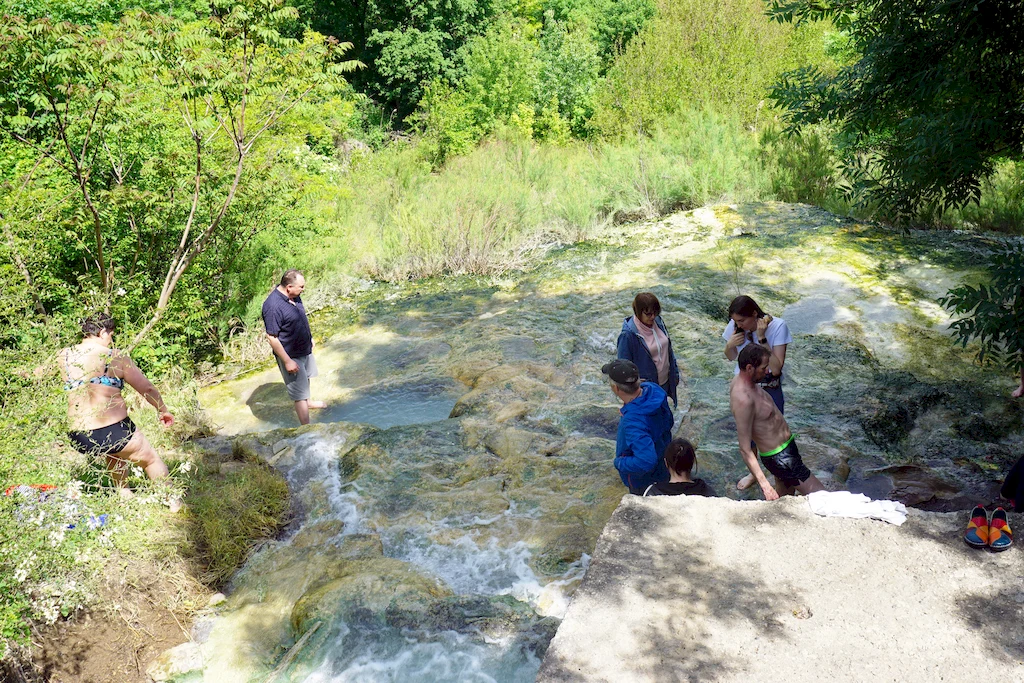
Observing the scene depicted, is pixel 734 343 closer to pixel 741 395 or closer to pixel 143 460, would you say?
pixel 741 395

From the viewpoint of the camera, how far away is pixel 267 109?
31.2 feet

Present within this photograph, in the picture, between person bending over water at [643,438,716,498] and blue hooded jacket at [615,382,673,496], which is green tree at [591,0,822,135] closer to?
blue hooded jacket at [615,382,673,496]

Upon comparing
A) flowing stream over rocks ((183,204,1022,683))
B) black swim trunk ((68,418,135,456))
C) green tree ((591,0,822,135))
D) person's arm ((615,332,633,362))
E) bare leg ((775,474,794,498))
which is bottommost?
flowing stream over rocks ((183,204,1022,683))

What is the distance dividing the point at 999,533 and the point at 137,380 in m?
5.45

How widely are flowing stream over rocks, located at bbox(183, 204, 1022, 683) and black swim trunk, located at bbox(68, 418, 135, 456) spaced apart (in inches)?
48.2

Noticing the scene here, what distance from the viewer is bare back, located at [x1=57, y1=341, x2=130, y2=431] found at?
5.23 m

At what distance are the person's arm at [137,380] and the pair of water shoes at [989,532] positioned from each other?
204 inches

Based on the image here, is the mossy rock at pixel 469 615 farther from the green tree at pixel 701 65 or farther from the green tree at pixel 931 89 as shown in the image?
the green tree at pixel 701 65

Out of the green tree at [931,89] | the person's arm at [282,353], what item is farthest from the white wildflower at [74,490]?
the green tree at [931,89]

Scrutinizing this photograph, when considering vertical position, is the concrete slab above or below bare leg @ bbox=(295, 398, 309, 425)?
above

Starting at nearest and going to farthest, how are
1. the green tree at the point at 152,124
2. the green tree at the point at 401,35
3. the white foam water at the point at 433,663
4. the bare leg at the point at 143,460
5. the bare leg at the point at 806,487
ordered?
the white foam water at the point at 433,663
the bare leg at the point at 806,487
the bare leg at the point at 143,460
the green tree at the point at 152,124
the green tree at the point at 401,35

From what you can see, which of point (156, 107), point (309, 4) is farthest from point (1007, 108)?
point (309, 4)

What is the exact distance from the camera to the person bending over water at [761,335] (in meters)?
5.24

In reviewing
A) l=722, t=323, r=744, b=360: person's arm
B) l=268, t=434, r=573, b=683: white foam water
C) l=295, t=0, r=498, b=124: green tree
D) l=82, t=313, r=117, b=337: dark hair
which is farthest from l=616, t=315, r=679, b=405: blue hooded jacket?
l=295, t=0, r=498, b=124: green tree
